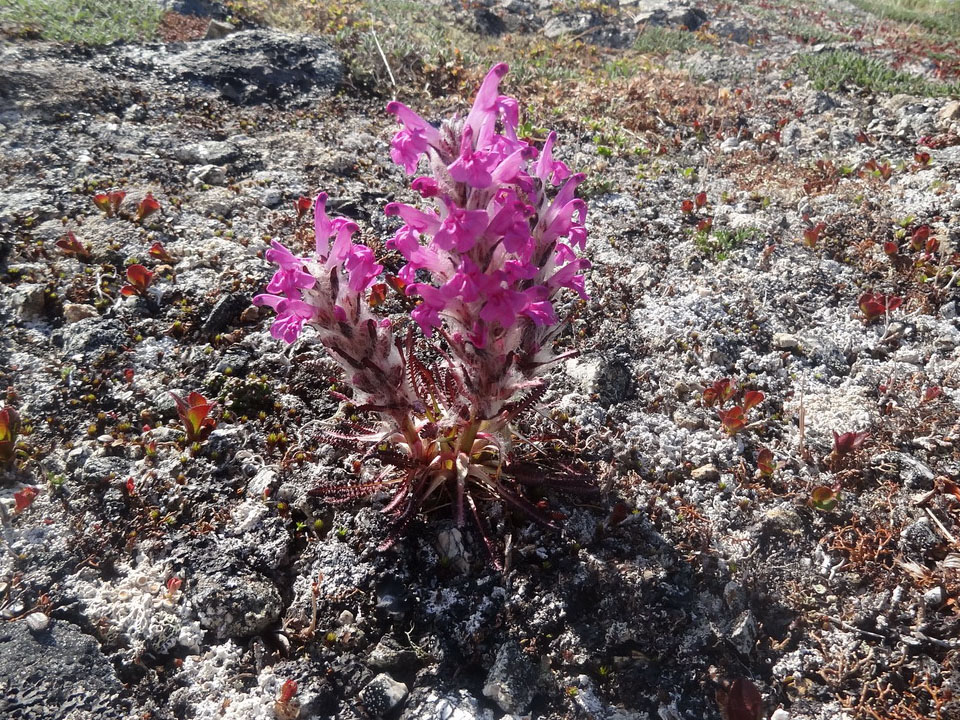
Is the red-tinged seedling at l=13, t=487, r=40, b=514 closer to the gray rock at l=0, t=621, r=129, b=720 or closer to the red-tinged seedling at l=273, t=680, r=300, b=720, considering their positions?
the gray rock at l=0, t=621, r=129, b=720

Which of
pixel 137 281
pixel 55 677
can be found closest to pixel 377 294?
pixel 137 281

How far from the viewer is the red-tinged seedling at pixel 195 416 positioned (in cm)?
388

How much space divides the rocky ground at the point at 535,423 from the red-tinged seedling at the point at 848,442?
0.18ft

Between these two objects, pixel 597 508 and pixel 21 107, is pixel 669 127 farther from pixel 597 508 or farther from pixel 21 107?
pixel 21 107

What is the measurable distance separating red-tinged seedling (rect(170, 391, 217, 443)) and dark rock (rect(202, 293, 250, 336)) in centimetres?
75

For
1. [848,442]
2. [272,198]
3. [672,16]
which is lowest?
[848,442]

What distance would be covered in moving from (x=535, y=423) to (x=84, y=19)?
8.41m

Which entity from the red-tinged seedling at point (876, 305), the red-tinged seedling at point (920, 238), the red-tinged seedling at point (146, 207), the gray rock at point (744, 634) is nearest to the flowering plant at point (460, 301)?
the gray rock at point (744, 634)

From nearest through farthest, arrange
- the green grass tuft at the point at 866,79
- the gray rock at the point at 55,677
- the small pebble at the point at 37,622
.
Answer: the gray rock at the point at 55,677 → the small pebble at the point at 37,622 → the green grass tuft at the point at 866,79

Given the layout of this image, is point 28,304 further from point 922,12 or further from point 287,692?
point 922,12

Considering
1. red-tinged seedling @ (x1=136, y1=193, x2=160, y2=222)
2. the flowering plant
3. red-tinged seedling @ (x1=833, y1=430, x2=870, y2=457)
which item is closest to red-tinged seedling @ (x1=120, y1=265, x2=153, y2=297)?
red-tinged seedling @ (x1=136, y1=193, x2=160, y2=222)

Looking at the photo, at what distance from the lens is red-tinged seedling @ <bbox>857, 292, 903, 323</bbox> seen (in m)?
4.96

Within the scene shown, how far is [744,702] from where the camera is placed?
298 centimetres

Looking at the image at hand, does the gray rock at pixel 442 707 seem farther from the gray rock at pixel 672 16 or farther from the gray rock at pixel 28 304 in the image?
the gray rock at pixel 672 16
